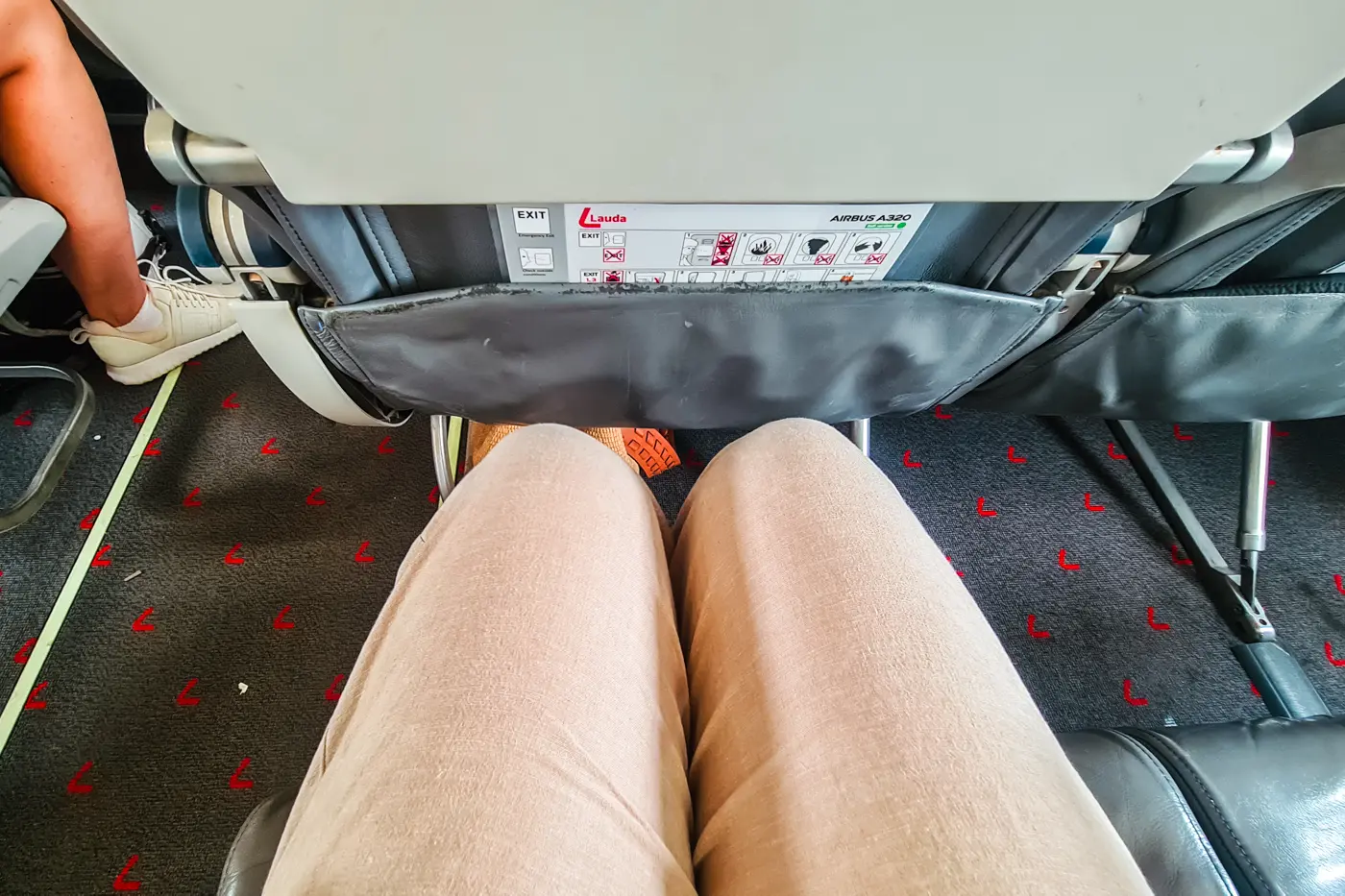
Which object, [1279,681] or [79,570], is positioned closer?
[1279,681]

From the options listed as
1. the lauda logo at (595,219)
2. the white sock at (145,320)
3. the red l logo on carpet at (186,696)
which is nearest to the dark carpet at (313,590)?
the red l logo on carpet at (186,696)

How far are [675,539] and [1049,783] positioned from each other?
38 cm

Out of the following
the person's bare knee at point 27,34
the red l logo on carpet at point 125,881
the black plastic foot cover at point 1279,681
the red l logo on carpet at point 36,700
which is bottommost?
the red l logo on carpet at point 125,881

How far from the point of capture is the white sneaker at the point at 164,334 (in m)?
1.34

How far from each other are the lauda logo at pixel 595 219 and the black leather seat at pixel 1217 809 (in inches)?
17.7

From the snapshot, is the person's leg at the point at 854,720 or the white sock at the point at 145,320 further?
the white sock at the point at 145,320

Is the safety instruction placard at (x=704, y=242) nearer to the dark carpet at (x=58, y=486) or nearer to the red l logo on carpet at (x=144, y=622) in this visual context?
the red l logo on carpet at (x=144, y=622)

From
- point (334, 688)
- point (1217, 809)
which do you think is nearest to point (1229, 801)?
point (1217, 809)

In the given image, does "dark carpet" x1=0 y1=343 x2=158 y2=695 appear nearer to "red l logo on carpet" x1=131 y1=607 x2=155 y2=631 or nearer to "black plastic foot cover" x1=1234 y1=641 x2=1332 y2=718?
"red l logo on carpet" x1=131 y1=607 x2=155 y2=631

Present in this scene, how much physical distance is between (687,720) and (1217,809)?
0.38m

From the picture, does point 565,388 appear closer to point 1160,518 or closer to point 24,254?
point 24,254

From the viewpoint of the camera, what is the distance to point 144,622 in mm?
1122

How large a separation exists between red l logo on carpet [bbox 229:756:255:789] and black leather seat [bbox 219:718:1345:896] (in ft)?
1.95

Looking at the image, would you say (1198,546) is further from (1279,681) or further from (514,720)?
(514,720)
